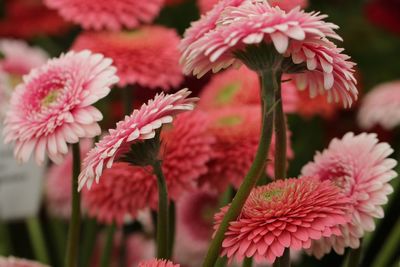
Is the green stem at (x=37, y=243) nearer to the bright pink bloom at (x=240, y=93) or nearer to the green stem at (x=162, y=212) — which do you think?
the bright pink bloom at (x=240, y=93)

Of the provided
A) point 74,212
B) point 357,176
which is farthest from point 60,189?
point 357,176

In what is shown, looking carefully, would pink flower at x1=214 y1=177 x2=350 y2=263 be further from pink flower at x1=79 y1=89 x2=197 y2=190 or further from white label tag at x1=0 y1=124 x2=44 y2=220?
white label tag at x1=0 y1=124 x2=44 y2=220

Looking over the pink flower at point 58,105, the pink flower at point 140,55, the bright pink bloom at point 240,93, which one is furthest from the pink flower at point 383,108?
the pink flower at point 58,105

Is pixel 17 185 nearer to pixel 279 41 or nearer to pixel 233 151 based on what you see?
pixel 233 151

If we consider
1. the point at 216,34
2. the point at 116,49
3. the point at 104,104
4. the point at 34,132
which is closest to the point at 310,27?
the point at 216,34

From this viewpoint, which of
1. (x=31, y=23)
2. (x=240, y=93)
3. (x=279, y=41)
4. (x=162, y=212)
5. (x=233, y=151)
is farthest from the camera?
(x=31, y=23)

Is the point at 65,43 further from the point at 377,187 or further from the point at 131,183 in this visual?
the point at 377,187

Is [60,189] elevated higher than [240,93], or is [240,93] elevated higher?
[240,93]
